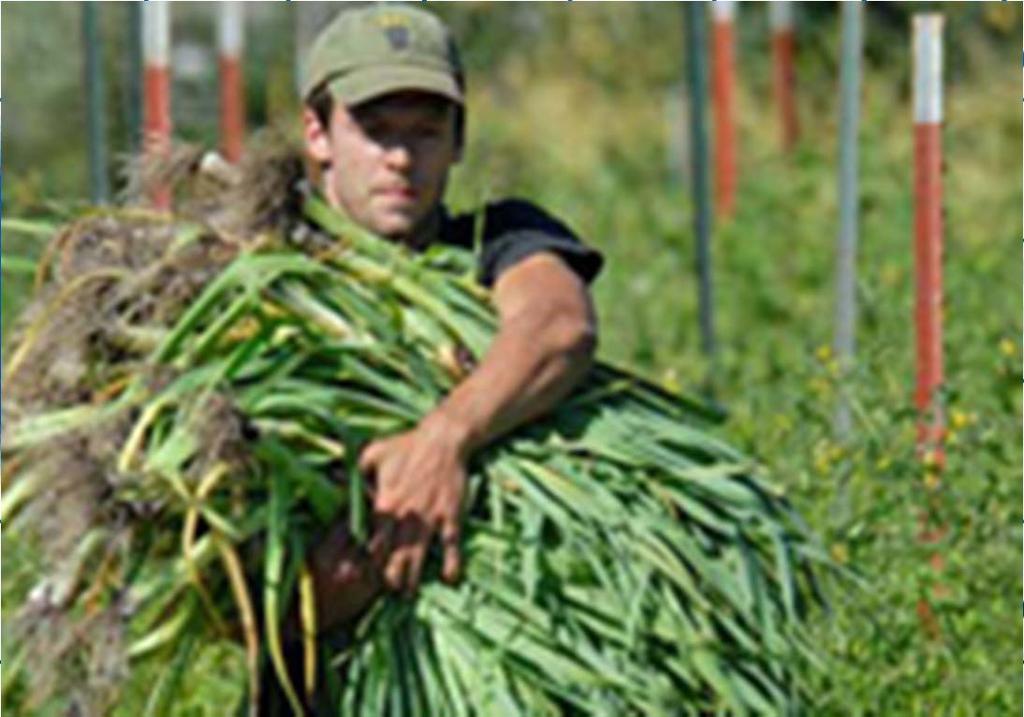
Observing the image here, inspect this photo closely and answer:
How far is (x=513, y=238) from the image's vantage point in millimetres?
5562

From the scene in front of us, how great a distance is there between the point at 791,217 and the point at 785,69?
238 cm

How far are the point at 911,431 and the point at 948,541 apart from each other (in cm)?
44

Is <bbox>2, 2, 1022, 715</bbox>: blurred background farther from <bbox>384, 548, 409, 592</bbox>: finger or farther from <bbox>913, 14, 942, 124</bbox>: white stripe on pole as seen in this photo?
<bbox>384, 548, 409, 592</bbox>: finger

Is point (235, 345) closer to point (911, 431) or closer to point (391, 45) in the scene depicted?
point (391, 45)

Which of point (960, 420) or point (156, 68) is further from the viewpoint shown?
point (156, 68)

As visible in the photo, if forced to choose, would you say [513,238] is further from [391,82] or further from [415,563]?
[415,563]

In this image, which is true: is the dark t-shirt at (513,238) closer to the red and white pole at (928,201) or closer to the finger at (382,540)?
the finger at (382,540)

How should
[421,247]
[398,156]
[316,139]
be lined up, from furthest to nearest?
[316,139] → [421,247] → [398,156]

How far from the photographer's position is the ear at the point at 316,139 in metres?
5.70

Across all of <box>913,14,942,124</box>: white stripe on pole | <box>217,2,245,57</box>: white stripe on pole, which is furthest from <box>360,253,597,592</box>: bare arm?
→ <box>217,2,245,57</box>: white stripe on pole

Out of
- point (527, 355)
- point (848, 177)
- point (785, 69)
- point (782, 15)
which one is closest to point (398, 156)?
point (527, 355)

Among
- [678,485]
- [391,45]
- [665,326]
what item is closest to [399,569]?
[678,485]

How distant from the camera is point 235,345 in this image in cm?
523

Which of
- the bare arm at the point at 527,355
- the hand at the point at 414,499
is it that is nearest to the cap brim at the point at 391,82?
the bare arm at the point at 527,355
